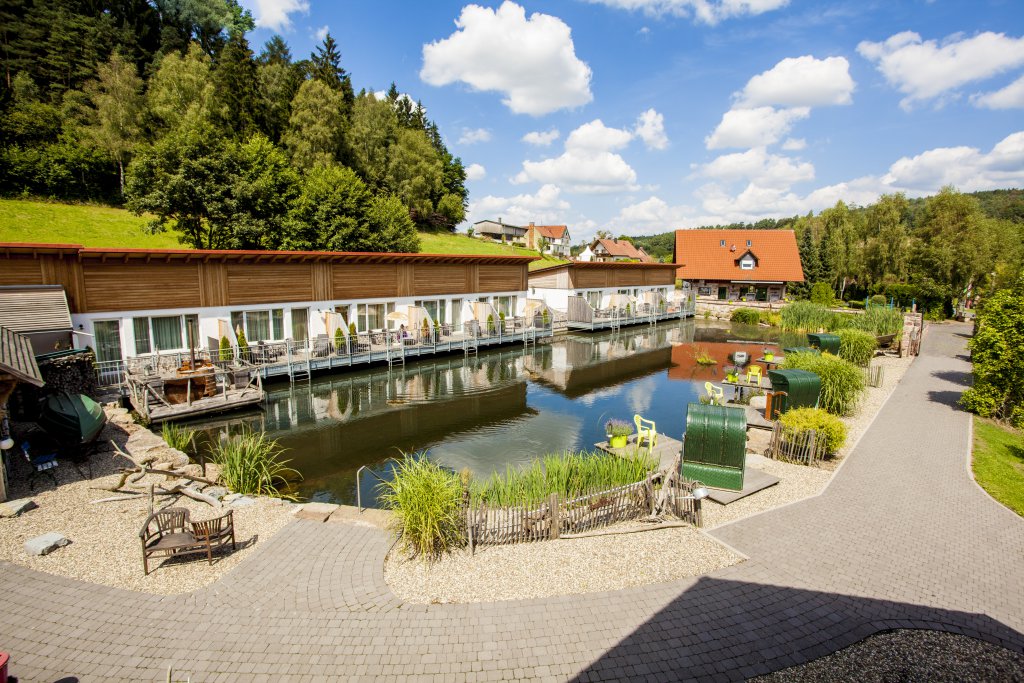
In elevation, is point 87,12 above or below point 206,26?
below

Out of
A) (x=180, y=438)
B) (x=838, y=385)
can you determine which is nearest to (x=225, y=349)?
(x=180, y=438)

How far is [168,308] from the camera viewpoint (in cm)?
1956

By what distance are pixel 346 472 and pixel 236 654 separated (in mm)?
7219

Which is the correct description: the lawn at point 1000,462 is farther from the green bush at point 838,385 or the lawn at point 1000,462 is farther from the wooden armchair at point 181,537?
the wooden armchair at point 181,537

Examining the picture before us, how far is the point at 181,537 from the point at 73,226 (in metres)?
40.5

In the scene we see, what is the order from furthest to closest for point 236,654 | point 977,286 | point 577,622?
point 977,286
point 577,622
point 236,654

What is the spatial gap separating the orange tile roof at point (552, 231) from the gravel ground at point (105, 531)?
318 feet

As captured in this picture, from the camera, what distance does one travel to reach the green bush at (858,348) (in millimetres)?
22656

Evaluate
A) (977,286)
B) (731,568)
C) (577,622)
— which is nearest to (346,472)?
(577,622)

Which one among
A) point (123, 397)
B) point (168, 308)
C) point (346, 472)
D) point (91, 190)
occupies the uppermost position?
point (91, 190)

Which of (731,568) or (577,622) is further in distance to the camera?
(731,568)

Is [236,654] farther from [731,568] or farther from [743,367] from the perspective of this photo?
[743,367]

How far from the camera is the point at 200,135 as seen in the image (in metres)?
28.6

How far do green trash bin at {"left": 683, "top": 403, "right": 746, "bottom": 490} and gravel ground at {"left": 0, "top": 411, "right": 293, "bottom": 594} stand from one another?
25.7 feet
